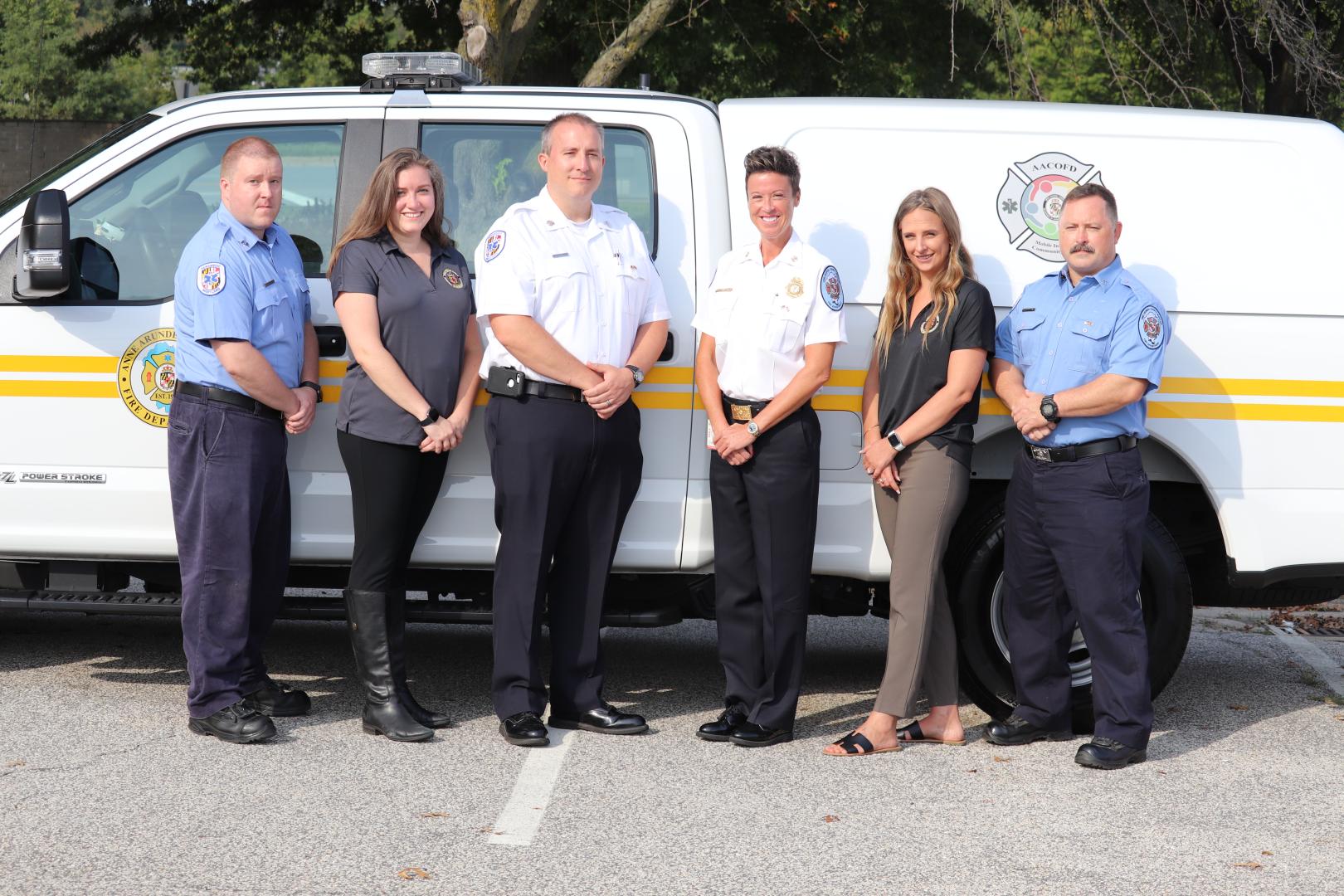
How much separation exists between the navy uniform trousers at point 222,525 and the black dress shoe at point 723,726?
1534 mm

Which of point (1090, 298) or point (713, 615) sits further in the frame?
point (713, 615)

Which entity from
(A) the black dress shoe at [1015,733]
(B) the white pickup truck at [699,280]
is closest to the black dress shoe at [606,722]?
(B) the white pickup truck at [699,280]

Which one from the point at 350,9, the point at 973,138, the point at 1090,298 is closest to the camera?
the point at 1090,298

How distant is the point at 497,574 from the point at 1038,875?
201cm

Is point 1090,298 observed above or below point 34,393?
above

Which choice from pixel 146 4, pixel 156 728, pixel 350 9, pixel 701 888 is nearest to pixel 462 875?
pixel 701 888

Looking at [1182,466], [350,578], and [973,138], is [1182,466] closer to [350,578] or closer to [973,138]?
[973,138]

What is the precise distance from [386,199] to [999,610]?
2.54m

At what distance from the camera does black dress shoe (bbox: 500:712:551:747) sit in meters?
4.73

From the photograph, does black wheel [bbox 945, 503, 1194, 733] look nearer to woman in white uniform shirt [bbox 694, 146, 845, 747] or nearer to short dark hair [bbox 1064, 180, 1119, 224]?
woman in white uniform shirt [bbox 694, 146, 845, 747]

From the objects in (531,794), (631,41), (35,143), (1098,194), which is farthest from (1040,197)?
(35,143)

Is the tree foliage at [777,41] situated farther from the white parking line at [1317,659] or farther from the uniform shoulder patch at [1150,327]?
the uniform shoulder patch at [1150,327]

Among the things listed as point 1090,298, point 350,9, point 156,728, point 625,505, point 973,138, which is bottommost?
point 156,728

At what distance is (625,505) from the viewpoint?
4859 mm
